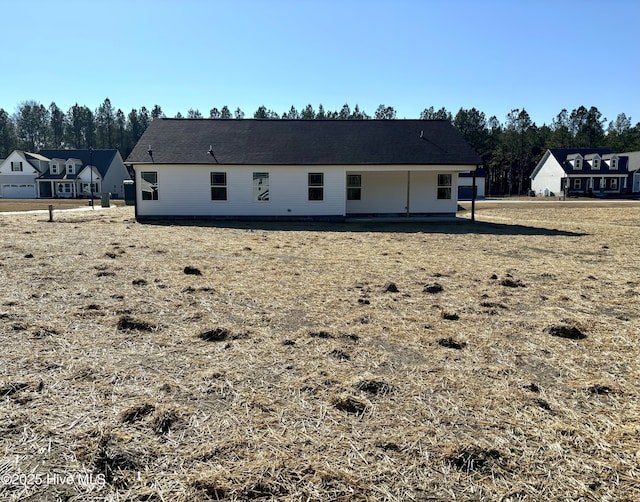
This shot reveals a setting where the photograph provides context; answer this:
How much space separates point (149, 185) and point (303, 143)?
7.05 meters

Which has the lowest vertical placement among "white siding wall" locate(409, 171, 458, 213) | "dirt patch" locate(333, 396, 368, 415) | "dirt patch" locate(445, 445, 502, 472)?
"dirt patch" locate(445, 445, 502, 472)

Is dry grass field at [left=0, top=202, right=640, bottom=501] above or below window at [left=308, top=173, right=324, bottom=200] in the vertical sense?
below

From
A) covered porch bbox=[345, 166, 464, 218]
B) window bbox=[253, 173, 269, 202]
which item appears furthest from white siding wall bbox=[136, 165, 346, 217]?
covered porch bbox=[345, 166, 464, 218]

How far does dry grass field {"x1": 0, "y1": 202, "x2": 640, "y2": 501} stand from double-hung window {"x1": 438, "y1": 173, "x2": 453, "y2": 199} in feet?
48.0

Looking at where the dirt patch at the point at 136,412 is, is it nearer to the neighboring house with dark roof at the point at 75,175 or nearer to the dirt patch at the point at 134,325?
the dirt patch at the point at 134,325

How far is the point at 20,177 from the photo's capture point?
5462 cm

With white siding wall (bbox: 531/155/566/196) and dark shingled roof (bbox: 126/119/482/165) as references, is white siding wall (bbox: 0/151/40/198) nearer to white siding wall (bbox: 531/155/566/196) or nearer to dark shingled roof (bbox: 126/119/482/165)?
dark shingled roof (bbox: 126/119/482/165)

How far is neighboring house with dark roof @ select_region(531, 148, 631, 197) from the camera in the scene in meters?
55.0

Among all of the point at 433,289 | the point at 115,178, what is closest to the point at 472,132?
the point at 115,178

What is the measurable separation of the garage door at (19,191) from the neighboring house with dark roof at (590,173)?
205ft

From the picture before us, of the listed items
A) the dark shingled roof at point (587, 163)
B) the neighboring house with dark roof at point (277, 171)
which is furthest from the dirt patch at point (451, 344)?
the dark shingled roof at point (587, 163)

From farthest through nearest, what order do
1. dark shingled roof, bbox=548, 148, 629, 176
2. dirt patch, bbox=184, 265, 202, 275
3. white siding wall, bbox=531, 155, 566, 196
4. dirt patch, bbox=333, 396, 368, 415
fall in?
white siding wall, bbox=531, 155, 566, 196 → dark shingled roof, bbox=548, 148, 629, 176 → dirt patch, bbox=184, 265, 202, 275 → dirt patch, bbox=333, 396, 368, 415

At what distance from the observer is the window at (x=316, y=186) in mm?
20312

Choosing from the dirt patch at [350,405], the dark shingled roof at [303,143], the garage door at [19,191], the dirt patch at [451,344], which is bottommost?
the dirt patch at [350,405]
